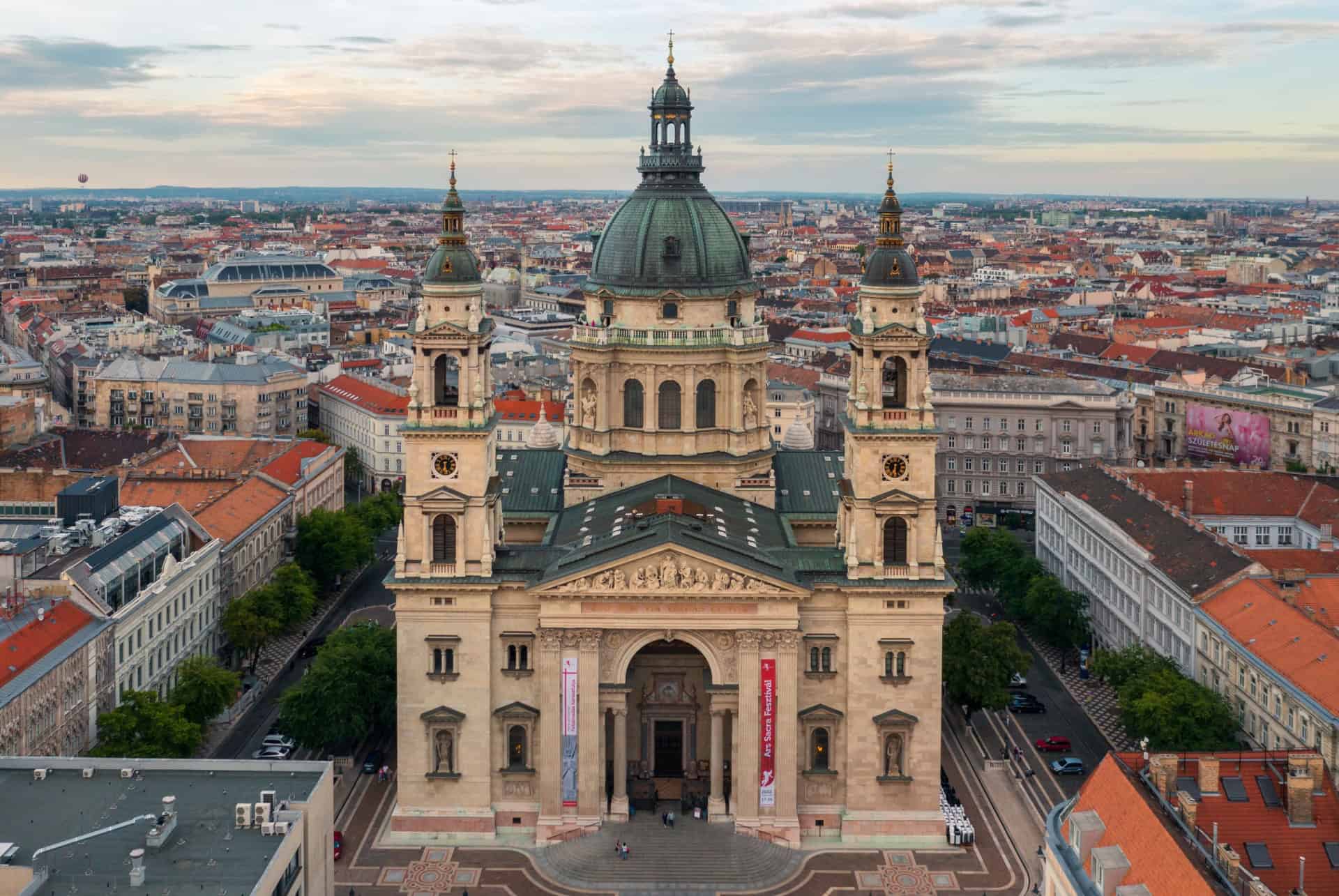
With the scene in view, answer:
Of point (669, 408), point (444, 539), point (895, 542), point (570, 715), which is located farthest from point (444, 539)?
point (895, 542)

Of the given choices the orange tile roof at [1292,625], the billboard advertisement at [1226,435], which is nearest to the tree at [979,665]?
the orange tile roof at [1292,625]

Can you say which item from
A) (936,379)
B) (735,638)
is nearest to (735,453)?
(735,638)

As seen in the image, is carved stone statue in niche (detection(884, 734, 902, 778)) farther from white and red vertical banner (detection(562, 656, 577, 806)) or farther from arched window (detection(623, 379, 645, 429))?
arched window (detection(623, 379, 645, 429))

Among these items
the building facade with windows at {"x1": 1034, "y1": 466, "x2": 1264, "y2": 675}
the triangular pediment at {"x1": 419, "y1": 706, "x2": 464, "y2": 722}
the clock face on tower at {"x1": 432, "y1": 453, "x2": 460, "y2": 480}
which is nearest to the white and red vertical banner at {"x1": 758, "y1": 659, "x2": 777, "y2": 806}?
the triangular pediment at {"x1": 419, "y1": 706, "x2": 464, "y2": 722}

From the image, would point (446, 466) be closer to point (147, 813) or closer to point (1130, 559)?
point (147, 813)

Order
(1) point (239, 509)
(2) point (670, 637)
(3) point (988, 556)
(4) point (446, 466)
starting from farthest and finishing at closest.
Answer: (3) point (988, 556) < (1) point (239, 509) < (4) point (446, 466) < (2) point (670, 637)

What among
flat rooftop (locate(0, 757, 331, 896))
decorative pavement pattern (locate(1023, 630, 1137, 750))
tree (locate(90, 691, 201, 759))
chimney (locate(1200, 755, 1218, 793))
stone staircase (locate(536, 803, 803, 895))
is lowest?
stone staircase (locate(536, 803, 803, 895))

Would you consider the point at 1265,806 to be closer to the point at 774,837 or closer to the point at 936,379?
the point at 774,837
